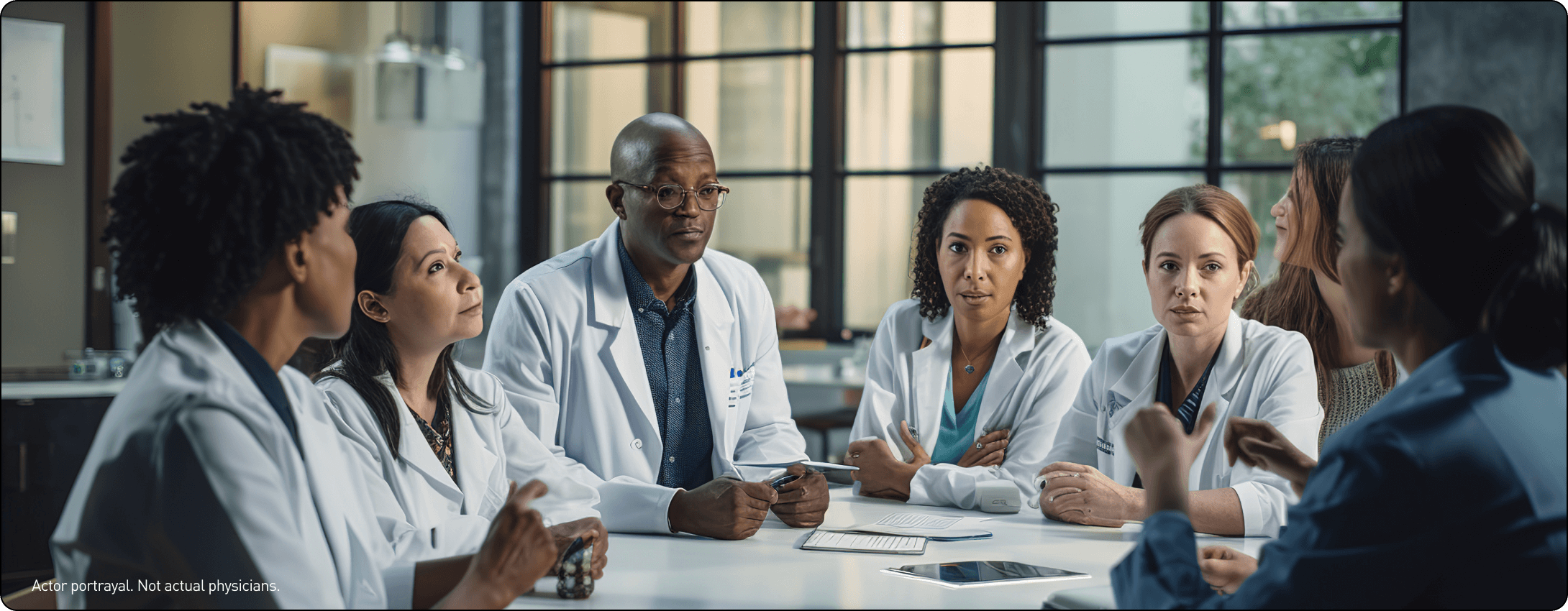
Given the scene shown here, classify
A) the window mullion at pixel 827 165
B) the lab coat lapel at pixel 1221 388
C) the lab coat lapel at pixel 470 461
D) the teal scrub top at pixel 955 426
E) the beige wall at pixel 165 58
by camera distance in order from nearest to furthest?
1. the lab coat lapel at pixel 470 461
2. the lab coat lapel at pixel 1221 388
3. the teal scrub top at pixel 955 426
4. the beige wall at pixel 165 58
5. the window mullion at pixel 827 165

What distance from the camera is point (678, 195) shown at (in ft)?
8.41

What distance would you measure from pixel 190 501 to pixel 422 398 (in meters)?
0.84

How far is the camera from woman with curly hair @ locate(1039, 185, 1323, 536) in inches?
86.5

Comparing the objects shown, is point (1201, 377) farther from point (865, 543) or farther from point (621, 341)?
point (621, 341)

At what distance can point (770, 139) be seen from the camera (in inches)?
281

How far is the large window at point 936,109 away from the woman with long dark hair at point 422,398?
194 inches

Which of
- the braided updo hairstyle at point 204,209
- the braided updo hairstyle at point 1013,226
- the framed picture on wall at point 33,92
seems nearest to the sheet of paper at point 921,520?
the braided updo hairstyle at point 1013,226

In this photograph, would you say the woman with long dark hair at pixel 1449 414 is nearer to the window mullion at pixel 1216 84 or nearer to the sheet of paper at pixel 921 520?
the sheet of paper at pixel 921 520

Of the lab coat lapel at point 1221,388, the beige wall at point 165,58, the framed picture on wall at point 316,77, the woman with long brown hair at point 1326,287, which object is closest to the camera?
the lab coat lapel at point 1221,388

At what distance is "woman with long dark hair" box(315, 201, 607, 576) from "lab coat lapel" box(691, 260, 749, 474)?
1.77 feet

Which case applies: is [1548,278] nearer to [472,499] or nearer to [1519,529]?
[1519,529]

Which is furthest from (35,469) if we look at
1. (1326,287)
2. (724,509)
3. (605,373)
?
(1326,287)

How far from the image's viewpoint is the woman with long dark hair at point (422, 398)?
1.82 meters

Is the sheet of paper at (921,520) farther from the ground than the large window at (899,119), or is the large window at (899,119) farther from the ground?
the large window at (899,119)
